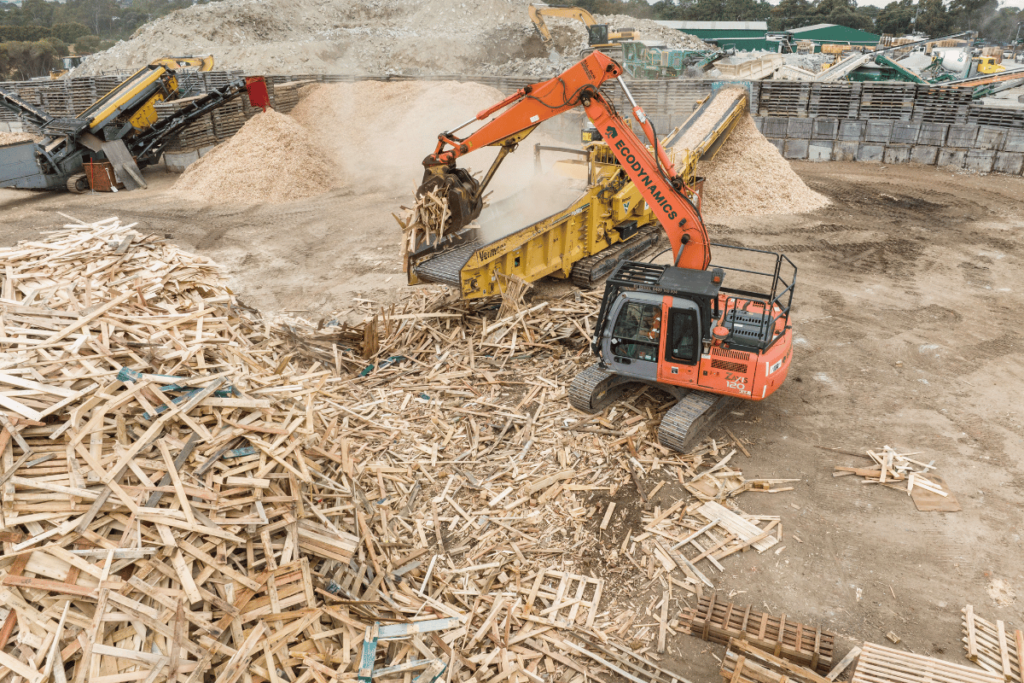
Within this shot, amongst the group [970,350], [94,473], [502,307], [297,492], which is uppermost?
[94,473]

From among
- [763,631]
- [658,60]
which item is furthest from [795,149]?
[763,631]

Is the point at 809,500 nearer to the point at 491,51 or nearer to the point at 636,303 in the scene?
the point at 636,303

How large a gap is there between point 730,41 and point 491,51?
1041 inches

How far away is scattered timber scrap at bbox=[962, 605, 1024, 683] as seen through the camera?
18.4ft

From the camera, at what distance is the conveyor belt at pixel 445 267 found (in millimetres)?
10602

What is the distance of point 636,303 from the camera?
852 centimetres

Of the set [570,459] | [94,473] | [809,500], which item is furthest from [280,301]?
[809,500]

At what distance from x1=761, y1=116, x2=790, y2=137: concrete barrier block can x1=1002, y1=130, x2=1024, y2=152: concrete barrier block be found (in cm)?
661

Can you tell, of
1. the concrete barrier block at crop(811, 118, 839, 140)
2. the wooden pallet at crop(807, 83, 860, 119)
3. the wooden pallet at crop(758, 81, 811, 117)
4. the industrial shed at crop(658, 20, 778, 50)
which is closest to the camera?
the wooden pallet at crop(807, 83, 860, 119)

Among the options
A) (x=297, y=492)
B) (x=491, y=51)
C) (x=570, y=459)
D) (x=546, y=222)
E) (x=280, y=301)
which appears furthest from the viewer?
(x=491, y=51)

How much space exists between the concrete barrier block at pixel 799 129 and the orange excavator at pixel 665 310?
17063mm

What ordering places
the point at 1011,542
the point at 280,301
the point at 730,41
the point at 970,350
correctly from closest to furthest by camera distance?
the point at 1011,542 → the point at 970,350 → the point at 280,301 → the point at 730,41

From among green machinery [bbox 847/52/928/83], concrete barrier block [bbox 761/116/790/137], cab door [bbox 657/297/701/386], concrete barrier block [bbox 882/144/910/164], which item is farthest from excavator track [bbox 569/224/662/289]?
green machinery [bbox 847/52/928/83]

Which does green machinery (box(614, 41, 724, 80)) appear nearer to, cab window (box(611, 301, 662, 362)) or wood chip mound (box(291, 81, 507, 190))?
wood chip mound (box(291, 81, 507, 190))
